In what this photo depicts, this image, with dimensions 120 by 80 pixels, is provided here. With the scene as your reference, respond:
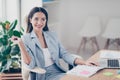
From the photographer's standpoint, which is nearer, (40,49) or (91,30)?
(40,49)

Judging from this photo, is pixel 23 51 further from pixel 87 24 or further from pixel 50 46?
pixel 87 24

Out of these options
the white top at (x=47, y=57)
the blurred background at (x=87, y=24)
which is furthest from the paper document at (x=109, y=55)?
the blurred background at (x=87, y=24)

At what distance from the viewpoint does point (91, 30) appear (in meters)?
5.58

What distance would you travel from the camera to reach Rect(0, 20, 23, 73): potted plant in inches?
120

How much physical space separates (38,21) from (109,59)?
30.3 inches

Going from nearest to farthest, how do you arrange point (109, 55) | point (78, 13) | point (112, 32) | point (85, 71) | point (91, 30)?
point (85, 71) < point (109, 55) < point (112, 32) < point (91, 30) < point (78, 13)

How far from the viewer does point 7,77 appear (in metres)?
3.16

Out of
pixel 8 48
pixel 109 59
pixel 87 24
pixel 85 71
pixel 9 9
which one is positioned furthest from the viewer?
pixel 87 24

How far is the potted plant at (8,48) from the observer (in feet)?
10.0

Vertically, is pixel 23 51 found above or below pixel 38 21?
below

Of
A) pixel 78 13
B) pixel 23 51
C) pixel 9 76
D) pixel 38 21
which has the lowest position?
pixel 9 76

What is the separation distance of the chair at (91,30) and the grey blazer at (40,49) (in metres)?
2.77

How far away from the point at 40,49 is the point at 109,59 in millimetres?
664

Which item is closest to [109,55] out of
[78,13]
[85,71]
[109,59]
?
[109,59]
